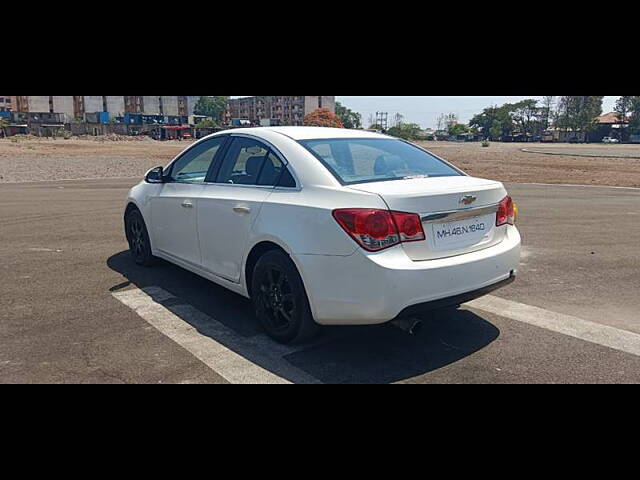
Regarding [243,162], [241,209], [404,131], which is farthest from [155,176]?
[404,131]

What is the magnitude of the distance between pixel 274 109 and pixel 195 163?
131803 millimetres

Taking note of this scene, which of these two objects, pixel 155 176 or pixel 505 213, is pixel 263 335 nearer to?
pixel 505 213

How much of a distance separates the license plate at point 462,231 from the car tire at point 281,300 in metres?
1.02

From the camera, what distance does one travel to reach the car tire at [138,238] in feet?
20.2

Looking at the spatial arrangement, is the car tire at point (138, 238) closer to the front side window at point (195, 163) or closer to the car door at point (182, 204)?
the car door at point (182, 204)

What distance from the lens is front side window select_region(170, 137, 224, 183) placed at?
17.3 ft

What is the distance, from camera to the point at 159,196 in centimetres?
570

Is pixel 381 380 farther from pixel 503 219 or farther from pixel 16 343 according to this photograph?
pixel 16 343

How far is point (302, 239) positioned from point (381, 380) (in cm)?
110

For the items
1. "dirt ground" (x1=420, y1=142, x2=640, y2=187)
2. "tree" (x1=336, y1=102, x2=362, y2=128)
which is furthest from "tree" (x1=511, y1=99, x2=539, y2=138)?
"dirt ground" (x1=420, y1=142, x2=640, y2=187)

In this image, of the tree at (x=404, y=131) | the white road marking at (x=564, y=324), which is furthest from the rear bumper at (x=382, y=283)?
the tree at (x=404, y=131)

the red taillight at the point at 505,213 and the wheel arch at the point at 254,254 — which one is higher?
the red taillight at the point at 505,213

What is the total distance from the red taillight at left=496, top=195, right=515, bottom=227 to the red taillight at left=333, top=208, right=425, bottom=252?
40.0 inches

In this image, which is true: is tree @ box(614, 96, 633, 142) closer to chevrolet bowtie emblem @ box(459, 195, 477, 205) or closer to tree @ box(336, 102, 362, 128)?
tree @ box(336, 102, 362, 128)
